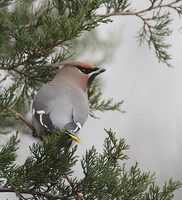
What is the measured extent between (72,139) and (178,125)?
197 centimetres

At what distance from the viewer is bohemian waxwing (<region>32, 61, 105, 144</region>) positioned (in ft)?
6.16

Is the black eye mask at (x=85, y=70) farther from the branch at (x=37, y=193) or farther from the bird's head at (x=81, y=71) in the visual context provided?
the branch at (x=37, y=193)

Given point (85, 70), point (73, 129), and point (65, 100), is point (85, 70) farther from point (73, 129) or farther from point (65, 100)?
point (73, 129)

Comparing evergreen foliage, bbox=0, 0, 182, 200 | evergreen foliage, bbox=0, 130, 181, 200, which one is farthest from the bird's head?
evergreen foliage, bbox=0, 130, 181, 200

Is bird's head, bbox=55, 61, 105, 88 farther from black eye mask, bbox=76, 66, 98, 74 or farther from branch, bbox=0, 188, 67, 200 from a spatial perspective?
branch, bbox=0, 188, 67, 200

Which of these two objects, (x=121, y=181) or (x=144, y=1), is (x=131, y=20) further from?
(x=121, y=181)

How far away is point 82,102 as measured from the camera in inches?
79.2

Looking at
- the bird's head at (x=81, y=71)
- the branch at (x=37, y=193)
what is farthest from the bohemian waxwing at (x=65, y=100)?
the branch at (x=37, y=193)

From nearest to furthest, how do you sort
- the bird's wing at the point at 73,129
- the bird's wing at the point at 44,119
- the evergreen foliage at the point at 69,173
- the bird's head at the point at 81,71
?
the evergreen foliage at the point at 69,173
the bird's wing at the point at 73,129
the bird's wing at the point at 44,119
the bird's head at the point at 81,71

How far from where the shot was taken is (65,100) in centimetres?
203

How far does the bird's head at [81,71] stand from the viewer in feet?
7.04

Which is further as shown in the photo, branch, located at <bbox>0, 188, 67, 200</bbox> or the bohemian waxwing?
the bohemian waxwing

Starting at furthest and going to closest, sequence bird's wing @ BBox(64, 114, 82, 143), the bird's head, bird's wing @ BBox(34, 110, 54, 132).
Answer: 1. the bird's head
2. bird's wing @ BBox(34, 110, 54, 132)
3. bird's wing @ BBox(64, 114, 82, 143)

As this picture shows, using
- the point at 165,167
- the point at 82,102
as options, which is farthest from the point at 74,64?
the point at 165,167
